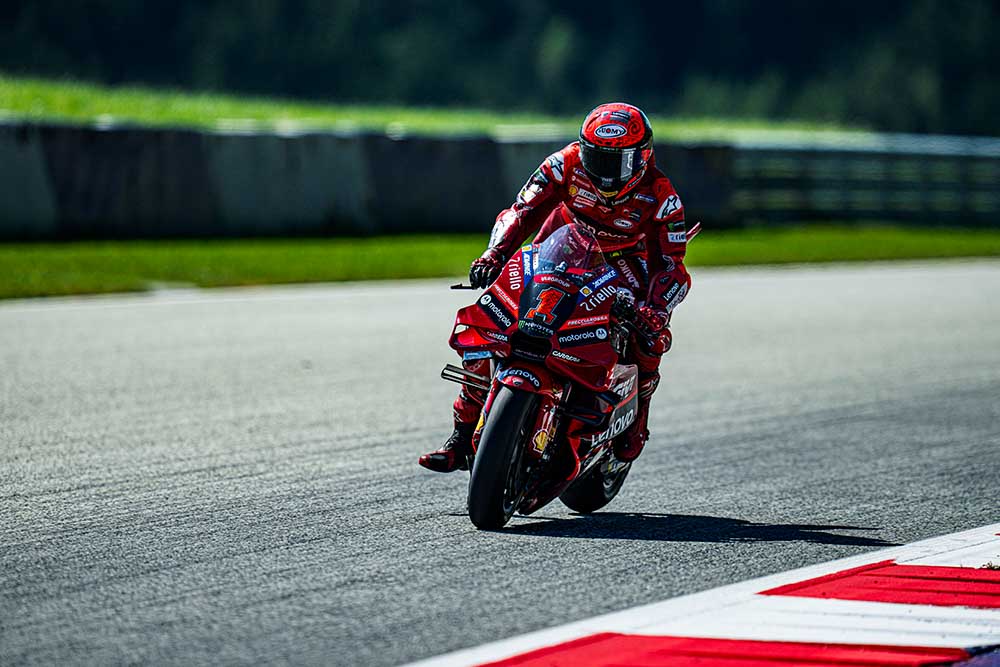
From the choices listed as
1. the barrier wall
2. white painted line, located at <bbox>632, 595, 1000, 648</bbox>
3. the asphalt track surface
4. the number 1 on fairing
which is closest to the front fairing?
the number 1 on fairing

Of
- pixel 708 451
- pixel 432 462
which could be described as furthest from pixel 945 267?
pixel 432 462

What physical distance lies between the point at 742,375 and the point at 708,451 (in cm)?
261

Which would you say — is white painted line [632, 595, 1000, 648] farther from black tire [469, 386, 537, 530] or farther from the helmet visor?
the helmet visor

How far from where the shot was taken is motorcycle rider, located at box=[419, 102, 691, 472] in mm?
5832

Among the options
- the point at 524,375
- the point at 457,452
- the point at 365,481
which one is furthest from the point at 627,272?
the point at 365,481

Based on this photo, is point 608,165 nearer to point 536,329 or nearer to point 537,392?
point 536,329

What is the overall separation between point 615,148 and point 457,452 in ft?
4.41

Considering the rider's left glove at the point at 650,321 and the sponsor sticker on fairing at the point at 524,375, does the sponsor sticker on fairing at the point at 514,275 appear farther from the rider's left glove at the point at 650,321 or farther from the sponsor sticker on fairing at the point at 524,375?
the rider's left glove at the point at 650,321

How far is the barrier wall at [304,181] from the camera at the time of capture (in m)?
16.3

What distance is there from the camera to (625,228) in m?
6.00

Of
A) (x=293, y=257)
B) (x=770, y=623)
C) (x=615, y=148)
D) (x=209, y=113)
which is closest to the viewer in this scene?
(x=770, y=623)

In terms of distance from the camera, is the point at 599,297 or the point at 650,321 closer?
the point at 599,297

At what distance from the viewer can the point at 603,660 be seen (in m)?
3.94

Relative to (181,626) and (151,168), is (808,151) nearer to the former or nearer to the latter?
(151,168)
